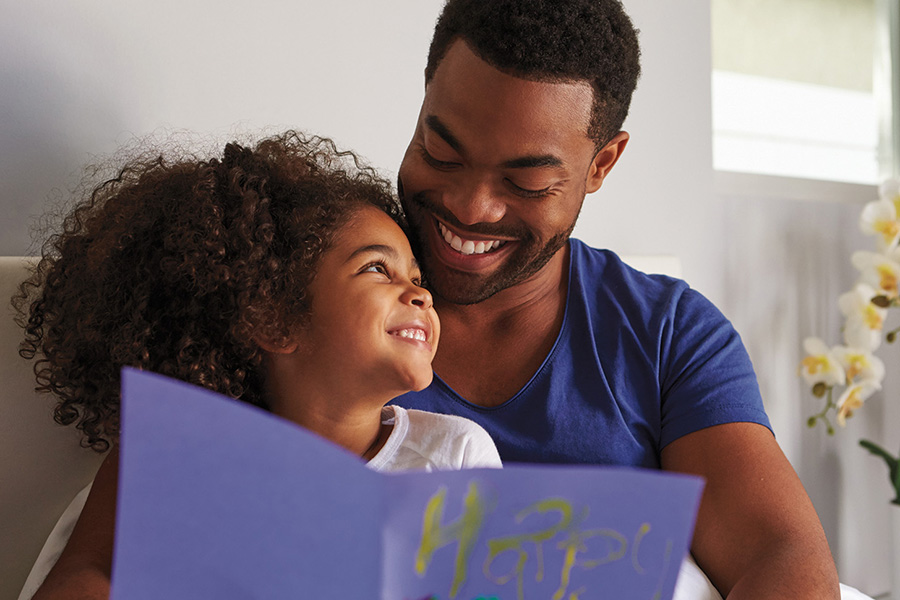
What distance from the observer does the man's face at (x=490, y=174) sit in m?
1.03

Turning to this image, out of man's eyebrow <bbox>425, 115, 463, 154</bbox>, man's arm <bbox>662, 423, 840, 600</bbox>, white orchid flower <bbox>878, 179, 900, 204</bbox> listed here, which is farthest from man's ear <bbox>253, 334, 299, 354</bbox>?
white orchid flower <bbox>878, 179, 900, 204</bbox>

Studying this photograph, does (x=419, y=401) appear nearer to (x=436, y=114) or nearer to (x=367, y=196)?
(x=367, y=196)

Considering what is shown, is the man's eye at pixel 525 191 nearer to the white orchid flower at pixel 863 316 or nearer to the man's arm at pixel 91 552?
the man's arm at pixel 91 552

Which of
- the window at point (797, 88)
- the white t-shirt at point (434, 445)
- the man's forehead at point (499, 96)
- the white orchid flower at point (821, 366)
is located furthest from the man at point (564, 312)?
the window at point (797, 88)

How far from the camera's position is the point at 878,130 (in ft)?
8.02

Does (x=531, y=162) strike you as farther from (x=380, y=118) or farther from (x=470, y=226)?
(x=380, y=118)

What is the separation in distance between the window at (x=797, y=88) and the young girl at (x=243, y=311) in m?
1.48

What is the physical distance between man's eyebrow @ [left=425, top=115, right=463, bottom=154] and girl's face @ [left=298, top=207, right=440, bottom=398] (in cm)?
15

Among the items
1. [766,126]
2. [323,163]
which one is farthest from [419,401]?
[766,126]

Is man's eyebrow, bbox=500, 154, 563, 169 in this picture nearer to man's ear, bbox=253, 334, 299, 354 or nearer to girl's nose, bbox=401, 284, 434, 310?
girl's nose, bbox=401, 284, 434, 310

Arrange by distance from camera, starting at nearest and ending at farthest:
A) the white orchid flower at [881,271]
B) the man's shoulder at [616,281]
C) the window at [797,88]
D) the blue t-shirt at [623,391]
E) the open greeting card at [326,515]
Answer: the open greeting card at [326,515] < the blue t-shirt at [623,391] < the man's shoulder at [616,281] < the white orchid flower at [881,271] < the window at [797,88]

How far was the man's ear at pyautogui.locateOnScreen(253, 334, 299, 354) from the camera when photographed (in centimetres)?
100

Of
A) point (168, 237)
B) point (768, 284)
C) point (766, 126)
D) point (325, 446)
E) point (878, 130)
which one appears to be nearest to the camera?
point (325, 446)

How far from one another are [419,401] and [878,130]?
6.47 ft
